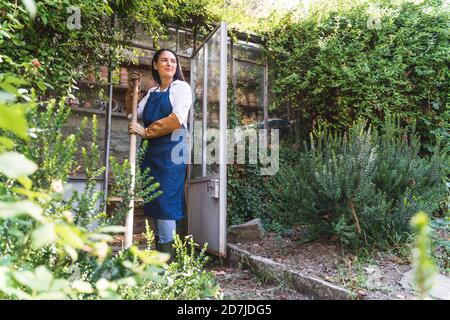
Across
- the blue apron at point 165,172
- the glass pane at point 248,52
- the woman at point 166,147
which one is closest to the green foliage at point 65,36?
the woman at point 166,147

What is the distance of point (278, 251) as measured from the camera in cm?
280

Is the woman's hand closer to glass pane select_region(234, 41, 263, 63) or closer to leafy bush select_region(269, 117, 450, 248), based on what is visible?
leafy bush select_region(269, 117, 450, 248)

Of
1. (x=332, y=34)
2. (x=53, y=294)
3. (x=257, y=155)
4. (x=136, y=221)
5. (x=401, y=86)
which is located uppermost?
(x=332, y=34)

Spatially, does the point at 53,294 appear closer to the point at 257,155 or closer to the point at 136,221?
the point at 257,155

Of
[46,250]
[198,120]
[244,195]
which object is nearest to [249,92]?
[198,120]

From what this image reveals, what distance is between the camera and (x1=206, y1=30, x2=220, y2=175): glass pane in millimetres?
3256

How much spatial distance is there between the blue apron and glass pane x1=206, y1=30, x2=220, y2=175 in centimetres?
44

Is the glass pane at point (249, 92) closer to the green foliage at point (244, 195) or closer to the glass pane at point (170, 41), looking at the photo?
the green foliage at point (244, 195)

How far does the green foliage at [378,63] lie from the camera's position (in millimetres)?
3875

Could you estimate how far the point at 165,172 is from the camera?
2.80m

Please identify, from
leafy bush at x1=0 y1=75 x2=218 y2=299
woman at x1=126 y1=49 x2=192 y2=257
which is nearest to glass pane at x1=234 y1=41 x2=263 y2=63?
woman at x1=126 y1=49 x2=192 y2=257

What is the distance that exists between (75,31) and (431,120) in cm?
358
